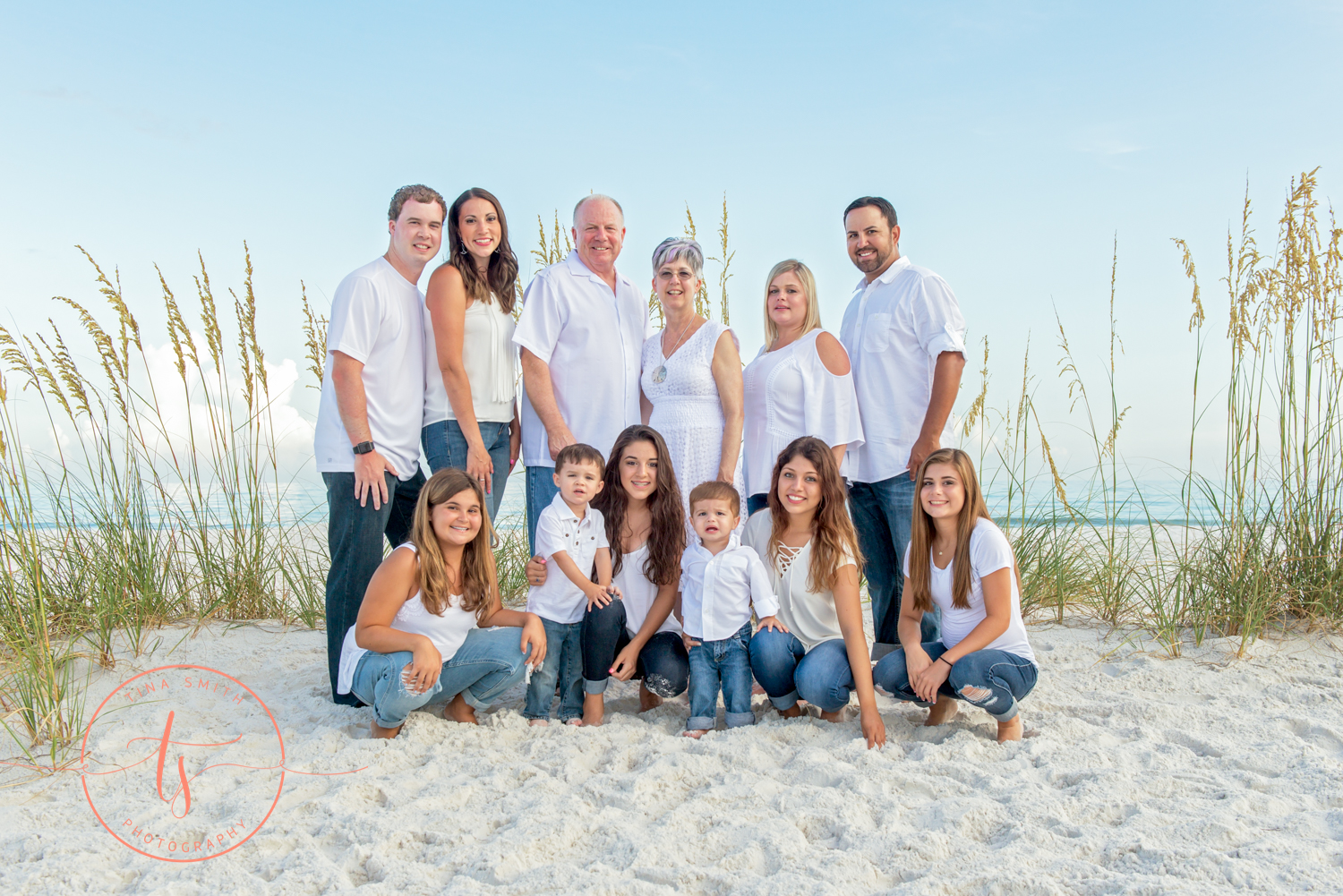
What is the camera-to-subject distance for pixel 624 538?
3096mm

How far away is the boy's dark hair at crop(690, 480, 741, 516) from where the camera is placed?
2926 mm

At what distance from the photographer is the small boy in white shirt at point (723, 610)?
2.89 metres

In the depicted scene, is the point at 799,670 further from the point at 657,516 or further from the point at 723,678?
the point at 657,516

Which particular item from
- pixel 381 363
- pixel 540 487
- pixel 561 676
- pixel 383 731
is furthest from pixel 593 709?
pixel 381 363

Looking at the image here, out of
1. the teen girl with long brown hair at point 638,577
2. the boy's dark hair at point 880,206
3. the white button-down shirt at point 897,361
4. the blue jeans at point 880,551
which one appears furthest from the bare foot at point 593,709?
the boy's dark hair at point 880,206

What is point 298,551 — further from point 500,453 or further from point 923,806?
point 923,806

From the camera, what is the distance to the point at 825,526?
2.98 metres

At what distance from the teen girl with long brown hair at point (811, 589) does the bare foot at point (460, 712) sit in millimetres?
983

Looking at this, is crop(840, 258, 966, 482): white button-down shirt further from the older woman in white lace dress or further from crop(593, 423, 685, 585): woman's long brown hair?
crop(593, 423, 685, 585): woman's long brown hair

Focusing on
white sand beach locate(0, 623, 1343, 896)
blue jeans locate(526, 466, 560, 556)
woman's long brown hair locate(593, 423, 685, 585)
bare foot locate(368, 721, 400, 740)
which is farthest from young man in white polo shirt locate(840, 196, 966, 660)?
bare foot locate(368, 721, 400, 740)

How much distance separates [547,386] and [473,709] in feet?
3.85

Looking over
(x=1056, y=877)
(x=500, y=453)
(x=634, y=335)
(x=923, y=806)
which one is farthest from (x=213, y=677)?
(x=1056, y=877)

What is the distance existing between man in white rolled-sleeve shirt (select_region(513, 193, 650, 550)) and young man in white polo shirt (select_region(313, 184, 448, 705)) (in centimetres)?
41

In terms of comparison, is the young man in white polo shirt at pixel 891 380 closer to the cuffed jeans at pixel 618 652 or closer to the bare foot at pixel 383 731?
the cuffed jeans at pixel 618 652
